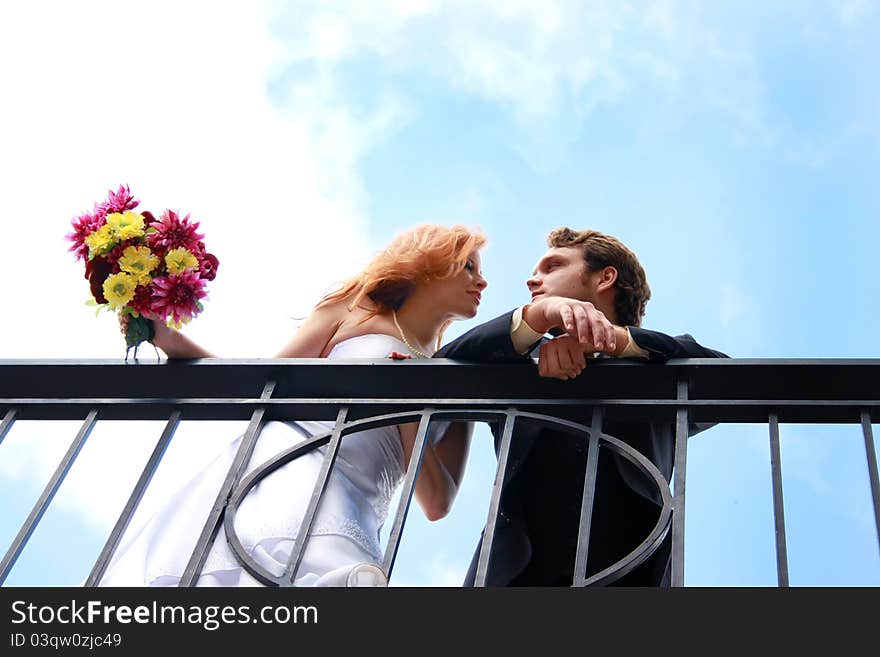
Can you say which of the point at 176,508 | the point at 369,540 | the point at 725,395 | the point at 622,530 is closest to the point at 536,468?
the point at 622,530

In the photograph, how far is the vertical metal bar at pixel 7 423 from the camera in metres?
3.43

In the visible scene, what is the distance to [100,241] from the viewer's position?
377cm

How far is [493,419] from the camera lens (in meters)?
3.16

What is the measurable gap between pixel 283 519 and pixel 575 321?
106cm

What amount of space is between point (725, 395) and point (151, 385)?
1.60m

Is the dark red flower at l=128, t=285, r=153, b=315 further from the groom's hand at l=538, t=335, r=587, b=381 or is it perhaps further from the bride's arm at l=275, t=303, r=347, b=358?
the groom's hand at l=538, t=335, r=587, b=381

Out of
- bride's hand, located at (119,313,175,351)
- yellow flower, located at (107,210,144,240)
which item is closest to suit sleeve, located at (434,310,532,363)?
bride's hand, located at (119,313,175,351)

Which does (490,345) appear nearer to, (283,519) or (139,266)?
(283,519)

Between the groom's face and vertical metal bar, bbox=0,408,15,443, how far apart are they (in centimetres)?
192

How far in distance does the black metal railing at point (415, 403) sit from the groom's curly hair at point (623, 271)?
137 centimetres

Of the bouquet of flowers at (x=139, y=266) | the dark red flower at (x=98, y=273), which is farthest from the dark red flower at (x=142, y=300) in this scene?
the dark red flower at (x=98, y=273)

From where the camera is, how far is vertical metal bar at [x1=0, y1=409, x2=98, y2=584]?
2.92 meters

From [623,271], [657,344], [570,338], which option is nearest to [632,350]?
[657,344]
